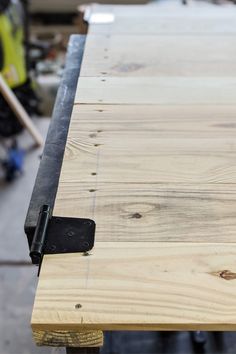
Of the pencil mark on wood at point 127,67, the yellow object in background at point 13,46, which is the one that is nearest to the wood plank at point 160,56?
the pencil mark on wood at point 127,67

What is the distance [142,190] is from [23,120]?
4.80ft

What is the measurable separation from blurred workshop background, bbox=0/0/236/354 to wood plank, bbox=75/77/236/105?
1.79 feet

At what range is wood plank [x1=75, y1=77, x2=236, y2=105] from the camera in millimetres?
778

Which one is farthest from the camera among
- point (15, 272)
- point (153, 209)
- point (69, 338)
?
point (15, 272)

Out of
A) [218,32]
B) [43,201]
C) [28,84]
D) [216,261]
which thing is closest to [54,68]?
[28,84]

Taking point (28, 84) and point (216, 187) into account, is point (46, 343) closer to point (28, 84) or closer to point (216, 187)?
point (216, 187)

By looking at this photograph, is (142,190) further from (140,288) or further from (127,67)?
(127,67)

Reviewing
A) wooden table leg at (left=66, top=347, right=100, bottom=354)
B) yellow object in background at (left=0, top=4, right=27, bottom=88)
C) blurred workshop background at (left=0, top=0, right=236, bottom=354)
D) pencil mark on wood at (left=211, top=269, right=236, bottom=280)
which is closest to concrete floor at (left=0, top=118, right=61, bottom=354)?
blurred workshop background at (left=0, top=0, right=236, bottom=354)

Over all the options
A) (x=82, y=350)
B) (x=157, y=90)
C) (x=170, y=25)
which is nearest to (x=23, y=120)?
(x=170, y=25)

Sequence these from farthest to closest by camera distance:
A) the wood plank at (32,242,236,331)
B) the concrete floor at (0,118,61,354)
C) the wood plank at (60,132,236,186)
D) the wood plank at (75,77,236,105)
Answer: the concrete floor at (0,118,61,354) → the wood plank at (75,77,236,105) → the wood plank at (60,132,236,186) → the wood plank at (32,242,236,331)

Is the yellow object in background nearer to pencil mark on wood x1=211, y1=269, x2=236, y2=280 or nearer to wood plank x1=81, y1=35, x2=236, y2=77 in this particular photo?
wood plank x1=81, y1=35, x2=236, y2=77

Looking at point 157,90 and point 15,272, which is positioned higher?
point 157,90

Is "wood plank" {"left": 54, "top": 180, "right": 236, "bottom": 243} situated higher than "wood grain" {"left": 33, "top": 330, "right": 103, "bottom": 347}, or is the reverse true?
"wood plank" {"left": 54, "top": 180, "right": 236, "bottom": 243}

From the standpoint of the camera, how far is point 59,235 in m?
0.52
